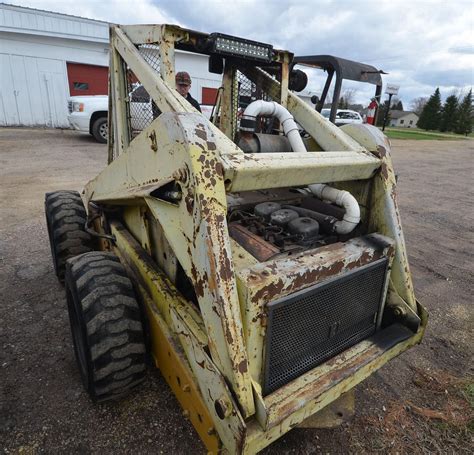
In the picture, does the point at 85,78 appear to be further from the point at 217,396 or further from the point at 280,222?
the point at 217,396

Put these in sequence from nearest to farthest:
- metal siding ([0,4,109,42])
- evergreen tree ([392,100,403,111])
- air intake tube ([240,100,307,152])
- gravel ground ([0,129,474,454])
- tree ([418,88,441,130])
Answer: gravel ground ([0,129,474,454]) → air intake tube ([240,100,307,152]) → metal siding ([0,4,109,42]) → tree ([418,88,441,130]) → evergreen tree ([392,100,403,111])

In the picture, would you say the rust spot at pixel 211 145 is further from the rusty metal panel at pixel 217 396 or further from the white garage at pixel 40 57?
the white garage at pixel 40 57

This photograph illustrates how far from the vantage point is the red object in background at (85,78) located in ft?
47.8

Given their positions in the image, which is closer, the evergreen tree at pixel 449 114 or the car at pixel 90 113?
the car at pixel 90 113

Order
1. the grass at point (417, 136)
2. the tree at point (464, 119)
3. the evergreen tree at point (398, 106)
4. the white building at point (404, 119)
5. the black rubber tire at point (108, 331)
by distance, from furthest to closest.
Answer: the evergreen tree at point (398, 106)
the white building at point (404, 119)
the tree at point (464, 119)
the grass at point (417, 136)
the black rubber tire at point (108, 331)

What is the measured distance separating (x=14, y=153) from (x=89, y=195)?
8517 millimetres

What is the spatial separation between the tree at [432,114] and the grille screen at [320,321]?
64.0 m

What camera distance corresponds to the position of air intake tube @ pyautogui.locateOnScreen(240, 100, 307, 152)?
90.5 inches

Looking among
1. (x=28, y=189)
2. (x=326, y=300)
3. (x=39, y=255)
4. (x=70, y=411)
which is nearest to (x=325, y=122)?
(x=326, y=300)

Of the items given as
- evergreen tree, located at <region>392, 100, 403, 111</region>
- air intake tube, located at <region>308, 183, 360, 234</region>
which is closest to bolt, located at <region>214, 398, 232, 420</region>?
air intake tube, located at <region>308, 183, 360, 234</region>

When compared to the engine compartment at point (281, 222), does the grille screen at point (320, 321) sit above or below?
below

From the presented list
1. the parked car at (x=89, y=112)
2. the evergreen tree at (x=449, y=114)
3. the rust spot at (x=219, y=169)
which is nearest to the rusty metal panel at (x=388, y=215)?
the rust spot at (x=219, y=169)

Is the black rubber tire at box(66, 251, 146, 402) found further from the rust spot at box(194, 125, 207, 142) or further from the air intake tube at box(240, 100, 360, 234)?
the air intake tube at box(240, 100, 360, 234)

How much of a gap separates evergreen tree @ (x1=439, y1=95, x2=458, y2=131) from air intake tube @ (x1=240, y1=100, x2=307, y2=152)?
6249cm
